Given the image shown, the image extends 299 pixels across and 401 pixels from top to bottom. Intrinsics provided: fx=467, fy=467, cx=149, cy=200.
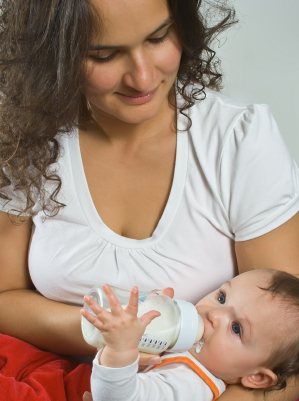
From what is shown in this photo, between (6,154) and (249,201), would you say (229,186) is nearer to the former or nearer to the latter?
(249,201)

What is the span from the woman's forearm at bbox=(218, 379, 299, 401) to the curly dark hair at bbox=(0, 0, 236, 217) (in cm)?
69

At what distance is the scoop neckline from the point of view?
4.33ft

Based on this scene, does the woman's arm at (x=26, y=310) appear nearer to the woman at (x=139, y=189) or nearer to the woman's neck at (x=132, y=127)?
the woman at (x=139, y=189)

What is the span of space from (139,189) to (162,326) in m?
0.46

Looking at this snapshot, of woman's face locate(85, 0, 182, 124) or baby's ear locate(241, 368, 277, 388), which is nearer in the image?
woman's face locate(85, 0, 182, 124)

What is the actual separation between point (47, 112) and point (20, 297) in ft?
2.06

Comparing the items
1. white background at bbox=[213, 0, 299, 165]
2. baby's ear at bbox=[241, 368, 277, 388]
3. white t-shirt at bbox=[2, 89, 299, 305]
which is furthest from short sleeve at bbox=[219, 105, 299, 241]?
white background at bbox=[213, 0, 299, 165]

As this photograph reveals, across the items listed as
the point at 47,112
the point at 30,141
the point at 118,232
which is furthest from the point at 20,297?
the point at 47,112

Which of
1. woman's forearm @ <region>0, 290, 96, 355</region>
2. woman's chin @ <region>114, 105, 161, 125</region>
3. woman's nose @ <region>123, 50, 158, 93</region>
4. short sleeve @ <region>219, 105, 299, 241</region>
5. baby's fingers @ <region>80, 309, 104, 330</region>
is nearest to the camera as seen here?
baby's fingers @ <region>80, 309, 104, 330</region>

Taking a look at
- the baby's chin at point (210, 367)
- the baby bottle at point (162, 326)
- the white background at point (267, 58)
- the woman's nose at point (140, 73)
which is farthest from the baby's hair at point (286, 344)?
the white background at point (267, 58)

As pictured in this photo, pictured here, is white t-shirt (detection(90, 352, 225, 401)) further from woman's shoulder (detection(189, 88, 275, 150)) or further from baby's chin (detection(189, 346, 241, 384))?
woman's shoulder (detection(189, 88, 275, 150))

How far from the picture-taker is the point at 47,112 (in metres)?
1.19

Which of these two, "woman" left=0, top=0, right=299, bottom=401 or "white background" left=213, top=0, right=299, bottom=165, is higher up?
"white background" left=213, top=0, right=299, bottom=165

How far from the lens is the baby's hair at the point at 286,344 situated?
3.83 feet
